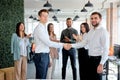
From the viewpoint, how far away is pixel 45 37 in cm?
405

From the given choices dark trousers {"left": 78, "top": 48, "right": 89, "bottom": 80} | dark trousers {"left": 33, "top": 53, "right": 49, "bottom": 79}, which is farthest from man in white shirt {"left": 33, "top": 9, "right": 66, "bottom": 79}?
dark trousers {"left": 78, "top": 48, "right": 89, "bottom": 80}

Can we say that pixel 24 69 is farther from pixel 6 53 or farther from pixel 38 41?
pixel 38 41

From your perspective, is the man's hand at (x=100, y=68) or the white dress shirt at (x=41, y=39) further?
the white dress shirt at (x=41, y=39)

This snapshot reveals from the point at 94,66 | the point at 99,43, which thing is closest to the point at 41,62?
the point at 94,66

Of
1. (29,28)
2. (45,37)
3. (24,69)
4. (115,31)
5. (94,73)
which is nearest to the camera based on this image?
(45,37)

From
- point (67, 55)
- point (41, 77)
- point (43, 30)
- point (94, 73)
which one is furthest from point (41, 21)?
point (67, 55)

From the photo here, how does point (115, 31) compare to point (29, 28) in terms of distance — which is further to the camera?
point (29, 28)

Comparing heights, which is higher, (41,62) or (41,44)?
(41,44)

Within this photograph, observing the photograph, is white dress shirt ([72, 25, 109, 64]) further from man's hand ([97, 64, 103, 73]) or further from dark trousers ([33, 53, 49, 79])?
dark trousers ([33, 53, 49, 79])

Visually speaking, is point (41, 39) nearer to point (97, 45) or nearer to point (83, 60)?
point (97, 45)

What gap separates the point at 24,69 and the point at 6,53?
0.75 meters

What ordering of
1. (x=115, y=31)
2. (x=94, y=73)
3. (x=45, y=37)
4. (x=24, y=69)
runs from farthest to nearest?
(x=115, y=31)
(x=24, y=69)
(x=94, y=73)
(x=45, y=37)

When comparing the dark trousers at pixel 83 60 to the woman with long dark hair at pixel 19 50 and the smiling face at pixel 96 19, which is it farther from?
the smiling face at pixel 96 19

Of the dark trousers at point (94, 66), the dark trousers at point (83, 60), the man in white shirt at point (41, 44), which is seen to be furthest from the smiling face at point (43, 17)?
the dark trousers at point (83, 60)
